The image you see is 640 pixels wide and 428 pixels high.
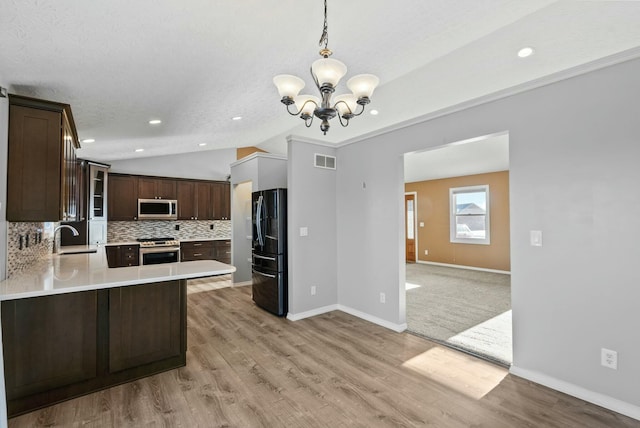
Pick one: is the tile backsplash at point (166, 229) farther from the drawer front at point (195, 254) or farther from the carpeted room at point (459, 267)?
the carpeted room at point (459, 267)

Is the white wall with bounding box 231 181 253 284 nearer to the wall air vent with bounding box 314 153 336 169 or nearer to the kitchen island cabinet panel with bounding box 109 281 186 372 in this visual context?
the wall air vent with bounding box 314 153 336 169

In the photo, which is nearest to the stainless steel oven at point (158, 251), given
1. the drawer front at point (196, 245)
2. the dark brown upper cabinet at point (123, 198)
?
the drawer front at point (196, 245)

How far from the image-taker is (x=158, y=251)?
6242 mm

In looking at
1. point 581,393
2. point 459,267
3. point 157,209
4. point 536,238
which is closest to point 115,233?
point 157,209

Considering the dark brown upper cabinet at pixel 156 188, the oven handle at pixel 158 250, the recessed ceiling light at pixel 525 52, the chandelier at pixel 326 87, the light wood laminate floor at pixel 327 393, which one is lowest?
the light wood laminate floor at pixel 327 393

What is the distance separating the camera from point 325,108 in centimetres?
215

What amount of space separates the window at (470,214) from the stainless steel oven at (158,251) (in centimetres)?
687

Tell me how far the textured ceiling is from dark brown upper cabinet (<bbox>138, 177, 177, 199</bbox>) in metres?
2.92

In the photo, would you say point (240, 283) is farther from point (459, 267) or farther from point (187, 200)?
point (459, 267)

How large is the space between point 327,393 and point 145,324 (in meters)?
1.62

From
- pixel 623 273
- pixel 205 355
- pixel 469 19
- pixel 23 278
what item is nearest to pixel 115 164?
pixel 23 278

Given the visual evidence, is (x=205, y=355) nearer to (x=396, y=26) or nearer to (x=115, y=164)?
(x=396, y=26)

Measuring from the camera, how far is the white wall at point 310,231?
4059 millimetres

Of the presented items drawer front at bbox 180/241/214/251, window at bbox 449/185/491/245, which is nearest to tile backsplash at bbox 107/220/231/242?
drawer front at bbox 180/241/214/251
